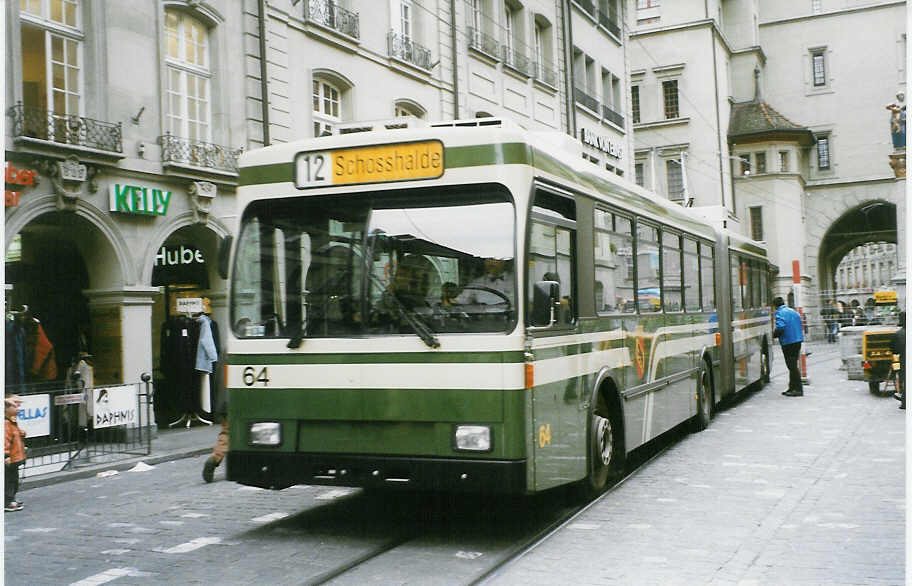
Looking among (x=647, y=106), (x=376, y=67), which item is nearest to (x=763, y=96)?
(x=647, y=106)

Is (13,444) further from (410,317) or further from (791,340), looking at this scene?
(791,340)

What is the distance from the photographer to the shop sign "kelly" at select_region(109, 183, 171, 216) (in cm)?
1468

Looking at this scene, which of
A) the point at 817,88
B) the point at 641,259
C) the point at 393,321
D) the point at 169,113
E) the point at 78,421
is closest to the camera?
the point at 393,321

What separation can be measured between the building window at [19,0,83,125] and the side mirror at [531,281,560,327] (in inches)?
370

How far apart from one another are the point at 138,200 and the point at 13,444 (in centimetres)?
670

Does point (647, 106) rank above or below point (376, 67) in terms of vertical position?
above

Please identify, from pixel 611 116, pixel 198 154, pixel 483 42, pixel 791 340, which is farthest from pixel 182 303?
pixel 611 116

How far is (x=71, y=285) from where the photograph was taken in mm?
17125

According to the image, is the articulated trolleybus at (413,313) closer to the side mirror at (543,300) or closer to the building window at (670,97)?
the side mirror at (543,300)

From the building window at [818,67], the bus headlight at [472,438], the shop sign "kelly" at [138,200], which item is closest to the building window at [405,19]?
the shop sign "kelly" at [138,200]

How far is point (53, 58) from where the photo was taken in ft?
46.3

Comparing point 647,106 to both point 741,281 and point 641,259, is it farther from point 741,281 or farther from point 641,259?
point 641,259

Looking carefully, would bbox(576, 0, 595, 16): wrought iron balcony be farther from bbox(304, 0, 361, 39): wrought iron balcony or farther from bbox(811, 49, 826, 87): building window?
bbox(811, 49, 826, 87): building window

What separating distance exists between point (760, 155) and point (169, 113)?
147ft
